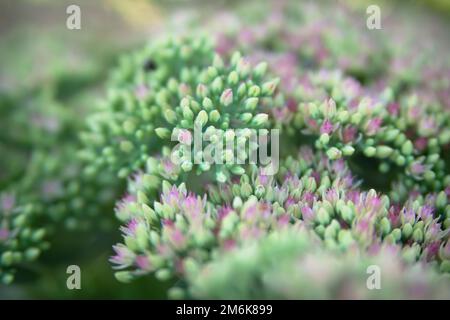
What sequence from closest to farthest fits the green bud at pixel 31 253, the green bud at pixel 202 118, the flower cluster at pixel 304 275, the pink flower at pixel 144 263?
the flower cluster at pixel 304 275 → the pink flower at pixel 144 263 → the green bud at pixel 202 118 → the green bud at pixel 31 253

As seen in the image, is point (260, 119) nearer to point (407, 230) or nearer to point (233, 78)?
point (233, 78)

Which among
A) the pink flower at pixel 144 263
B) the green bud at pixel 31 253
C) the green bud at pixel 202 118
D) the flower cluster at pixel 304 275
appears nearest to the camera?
the flower cluster at pixel 304 275

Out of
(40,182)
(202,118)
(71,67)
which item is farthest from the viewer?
(71,67)

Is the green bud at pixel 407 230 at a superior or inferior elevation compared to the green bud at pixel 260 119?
inferior

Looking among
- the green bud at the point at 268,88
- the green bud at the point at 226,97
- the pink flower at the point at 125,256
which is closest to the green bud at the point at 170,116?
the green bud at the point at 226,97

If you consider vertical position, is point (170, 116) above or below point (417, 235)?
above

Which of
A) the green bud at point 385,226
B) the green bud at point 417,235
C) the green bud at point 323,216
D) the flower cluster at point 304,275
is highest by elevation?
the green bud at point 323,216

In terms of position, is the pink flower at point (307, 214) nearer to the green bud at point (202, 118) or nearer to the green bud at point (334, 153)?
the green bud at point (334, 153)

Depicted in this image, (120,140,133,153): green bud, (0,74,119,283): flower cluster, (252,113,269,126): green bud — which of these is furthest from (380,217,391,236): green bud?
(0,74,119,283): flower cluster

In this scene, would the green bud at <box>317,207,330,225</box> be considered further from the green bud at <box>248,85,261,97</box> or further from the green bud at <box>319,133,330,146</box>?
the green bud at <box>248,85,261,97</box>

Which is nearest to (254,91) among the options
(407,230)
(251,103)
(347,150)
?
(251,103)
